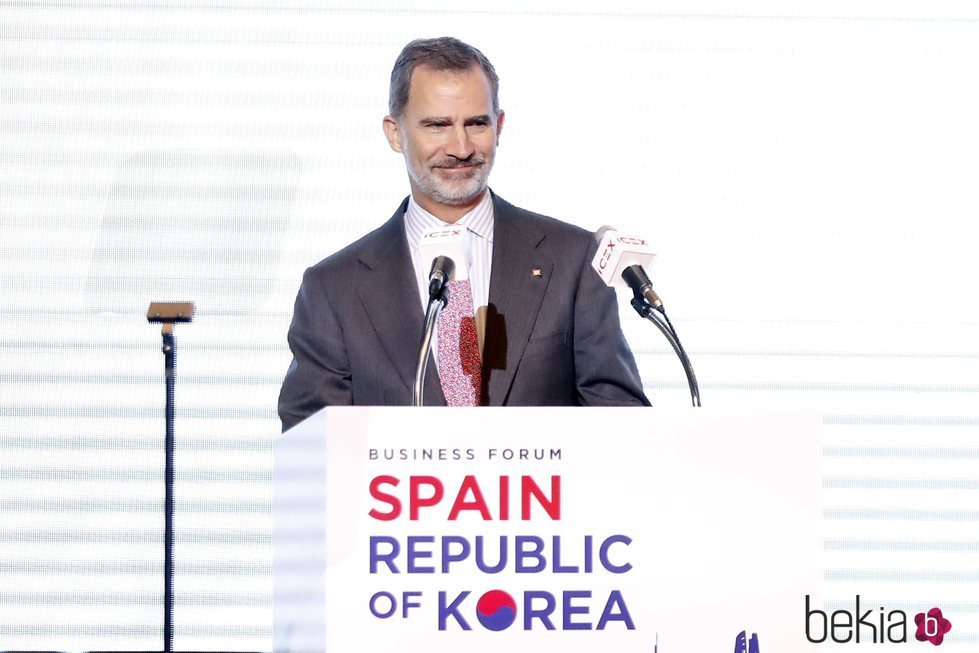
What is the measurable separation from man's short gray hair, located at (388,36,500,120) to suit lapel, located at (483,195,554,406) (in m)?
0.31

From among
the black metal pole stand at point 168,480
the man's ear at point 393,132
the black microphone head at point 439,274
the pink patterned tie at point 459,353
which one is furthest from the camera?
the black metal pole stand at point 168,480

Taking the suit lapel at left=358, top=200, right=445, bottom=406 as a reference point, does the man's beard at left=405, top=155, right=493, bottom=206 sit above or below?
above

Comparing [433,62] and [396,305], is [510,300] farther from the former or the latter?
[433,62]

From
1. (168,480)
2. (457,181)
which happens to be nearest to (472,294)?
(457,181)

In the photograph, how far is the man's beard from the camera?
109 inches

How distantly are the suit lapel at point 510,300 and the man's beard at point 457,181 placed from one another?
11 centimetres

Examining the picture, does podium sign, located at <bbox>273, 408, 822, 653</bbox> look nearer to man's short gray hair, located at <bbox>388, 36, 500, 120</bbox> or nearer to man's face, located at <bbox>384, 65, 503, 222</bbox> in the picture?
man's face, located at <bbox>384, 65, 503, 222</bbox>

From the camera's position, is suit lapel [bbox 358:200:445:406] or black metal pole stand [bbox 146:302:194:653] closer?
suit lapel [bbox 358:200:445:406]

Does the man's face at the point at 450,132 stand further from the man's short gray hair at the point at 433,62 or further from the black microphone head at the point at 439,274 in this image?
the black microphone head at the point at 439,274

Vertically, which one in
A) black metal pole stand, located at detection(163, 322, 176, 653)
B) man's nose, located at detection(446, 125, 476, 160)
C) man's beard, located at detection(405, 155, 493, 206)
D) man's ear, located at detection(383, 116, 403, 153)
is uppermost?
man's ear, located at detection(383, 116, 403, 153)

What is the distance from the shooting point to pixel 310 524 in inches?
65.3

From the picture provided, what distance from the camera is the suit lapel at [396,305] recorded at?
2.61 metres

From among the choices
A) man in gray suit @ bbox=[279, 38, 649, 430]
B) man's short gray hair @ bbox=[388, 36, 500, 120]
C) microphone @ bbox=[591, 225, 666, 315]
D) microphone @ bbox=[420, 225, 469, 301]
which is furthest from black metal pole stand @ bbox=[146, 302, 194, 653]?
microphone @ bbox=[591, 225, 666, 315]

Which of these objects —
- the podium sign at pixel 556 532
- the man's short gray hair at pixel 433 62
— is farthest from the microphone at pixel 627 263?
the man's short gray hair at pixel 433 62
